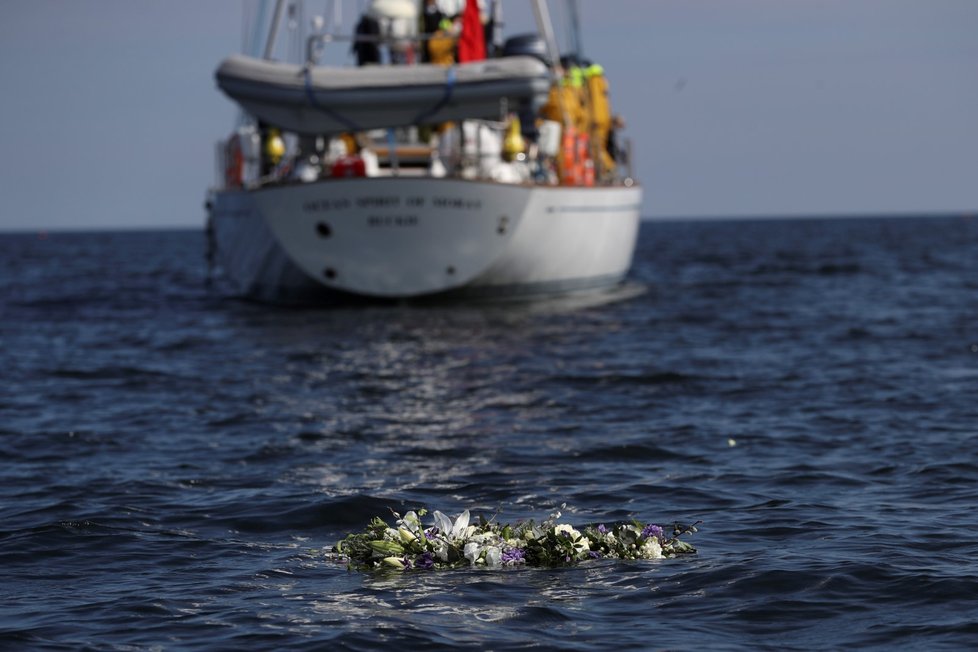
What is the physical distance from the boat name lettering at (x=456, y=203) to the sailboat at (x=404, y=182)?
0.03 metres

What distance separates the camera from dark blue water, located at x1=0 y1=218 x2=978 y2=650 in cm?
743

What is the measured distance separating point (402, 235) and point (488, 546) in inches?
713

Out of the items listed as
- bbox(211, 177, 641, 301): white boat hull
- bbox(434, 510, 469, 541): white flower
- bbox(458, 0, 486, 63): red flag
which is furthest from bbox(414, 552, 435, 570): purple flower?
bbox(458, 0, 486, 63): red flag

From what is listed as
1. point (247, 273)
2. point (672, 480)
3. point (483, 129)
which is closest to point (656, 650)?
point (672, 480)

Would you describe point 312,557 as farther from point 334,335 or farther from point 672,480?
point 334,335

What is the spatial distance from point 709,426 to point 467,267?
13223 mm

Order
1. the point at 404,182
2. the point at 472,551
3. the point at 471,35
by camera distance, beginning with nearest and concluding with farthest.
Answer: the point at 472,551 → the point at 404,182 → the point at 471,35

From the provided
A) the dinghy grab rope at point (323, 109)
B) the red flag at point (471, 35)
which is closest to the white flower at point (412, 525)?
the dinghy grab rope at point (323, 109)

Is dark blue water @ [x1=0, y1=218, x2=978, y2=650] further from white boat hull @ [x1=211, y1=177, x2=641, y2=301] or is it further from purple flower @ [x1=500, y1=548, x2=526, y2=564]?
white boat hull @ [x1=211, y1=177, x2=641, y2=301]

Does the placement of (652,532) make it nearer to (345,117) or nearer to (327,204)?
(327,204)

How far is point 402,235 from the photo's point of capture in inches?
1035

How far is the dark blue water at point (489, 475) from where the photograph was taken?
7.43 m

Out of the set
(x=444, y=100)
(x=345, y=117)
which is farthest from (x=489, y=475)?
(x=345, y=117)

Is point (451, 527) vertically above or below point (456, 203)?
below
